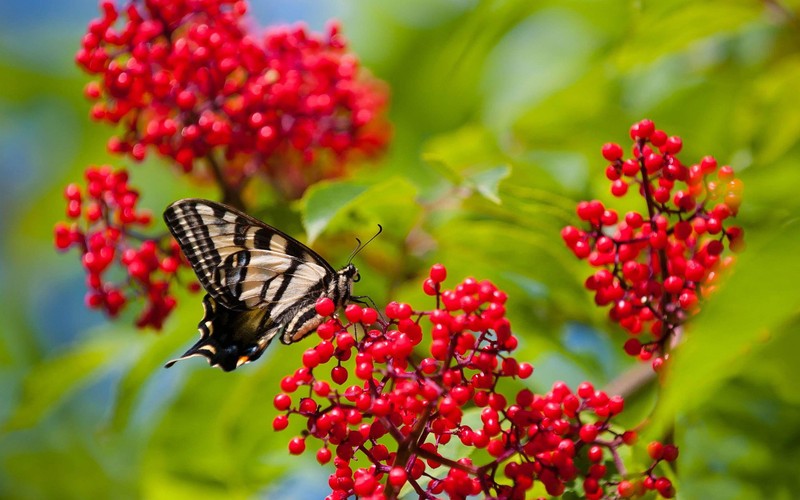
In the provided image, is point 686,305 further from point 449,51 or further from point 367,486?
point 449,51

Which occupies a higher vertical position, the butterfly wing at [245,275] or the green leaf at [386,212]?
the green leaf at [386,212]

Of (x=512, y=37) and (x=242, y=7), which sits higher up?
(x=512, y=37)

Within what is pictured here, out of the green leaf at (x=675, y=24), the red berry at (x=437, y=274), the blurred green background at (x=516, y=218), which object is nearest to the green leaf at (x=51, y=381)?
the blurred green background at (x=516, y=218)

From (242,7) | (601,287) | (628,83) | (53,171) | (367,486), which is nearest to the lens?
(367,486)

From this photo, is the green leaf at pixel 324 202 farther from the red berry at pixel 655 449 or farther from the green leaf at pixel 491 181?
the red berry at pixel 655 449

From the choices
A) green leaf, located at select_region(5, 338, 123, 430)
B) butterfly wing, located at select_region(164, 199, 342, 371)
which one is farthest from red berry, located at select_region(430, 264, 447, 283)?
green leaf, located at select_region(5, 338, 123, 430)

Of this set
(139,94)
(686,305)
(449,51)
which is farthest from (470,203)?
(449,51)

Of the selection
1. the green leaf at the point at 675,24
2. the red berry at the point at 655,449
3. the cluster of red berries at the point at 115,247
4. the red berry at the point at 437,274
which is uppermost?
the green leaf at the point at 675,24

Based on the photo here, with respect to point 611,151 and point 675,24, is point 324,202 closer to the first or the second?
point 611,151
